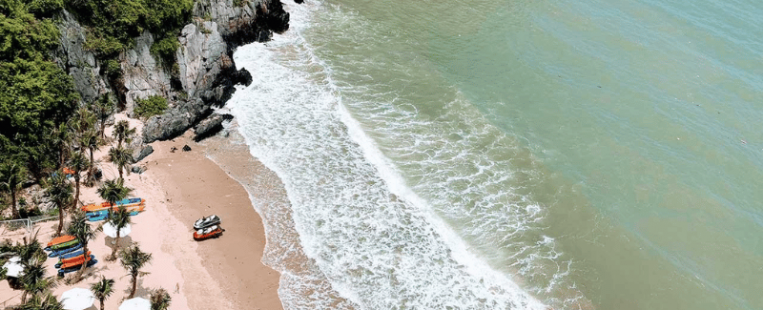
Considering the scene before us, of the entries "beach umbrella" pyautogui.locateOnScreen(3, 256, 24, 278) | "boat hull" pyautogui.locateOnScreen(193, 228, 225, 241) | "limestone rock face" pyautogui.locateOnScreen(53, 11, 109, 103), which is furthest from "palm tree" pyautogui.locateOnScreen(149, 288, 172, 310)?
"limestone rock face" pyautogui.locateOnScreen(53, 11, 109, 103)

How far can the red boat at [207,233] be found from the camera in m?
35.5

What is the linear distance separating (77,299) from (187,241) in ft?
26.2

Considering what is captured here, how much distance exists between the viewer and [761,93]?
59.2 m

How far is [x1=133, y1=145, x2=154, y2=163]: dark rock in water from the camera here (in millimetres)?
41037

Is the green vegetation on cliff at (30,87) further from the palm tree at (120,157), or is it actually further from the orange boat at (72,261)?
the orange boat at (72,261)

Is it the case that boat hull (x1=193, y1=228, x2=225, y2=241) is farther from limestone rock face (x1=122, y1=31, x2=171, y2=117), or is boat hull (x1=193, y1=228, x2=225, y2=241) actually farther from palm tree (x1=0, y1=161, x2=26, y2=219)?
limestone rock face (x1=122, y1=31, x2=171, y2=117)

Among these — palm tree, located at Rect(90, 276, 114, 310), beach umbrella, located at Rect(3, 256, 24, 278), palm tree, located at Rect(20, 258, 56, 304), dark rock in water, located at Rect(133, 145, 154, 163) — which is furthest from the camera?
dark rock in water, located at Rect(133, 145, 154, 163)

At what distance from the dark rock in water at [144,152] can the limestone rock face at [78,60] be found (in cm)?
590

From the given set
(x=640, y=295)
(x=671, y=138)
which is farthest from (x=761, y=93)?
(x=640, y=295)

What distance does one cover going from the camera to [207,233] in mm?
35656

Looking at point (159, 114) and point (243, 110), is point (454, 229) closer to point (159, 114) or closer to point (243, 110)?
point (243, 110)

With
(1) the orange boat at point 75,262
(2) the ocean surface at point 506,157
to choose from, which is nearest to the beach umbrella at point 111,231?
(1) the orange boat at point 75,262

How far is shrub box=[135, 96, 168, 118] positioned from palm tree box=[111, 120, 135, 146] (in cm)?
283

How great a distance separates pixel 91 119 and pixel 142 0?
43.5 ft
